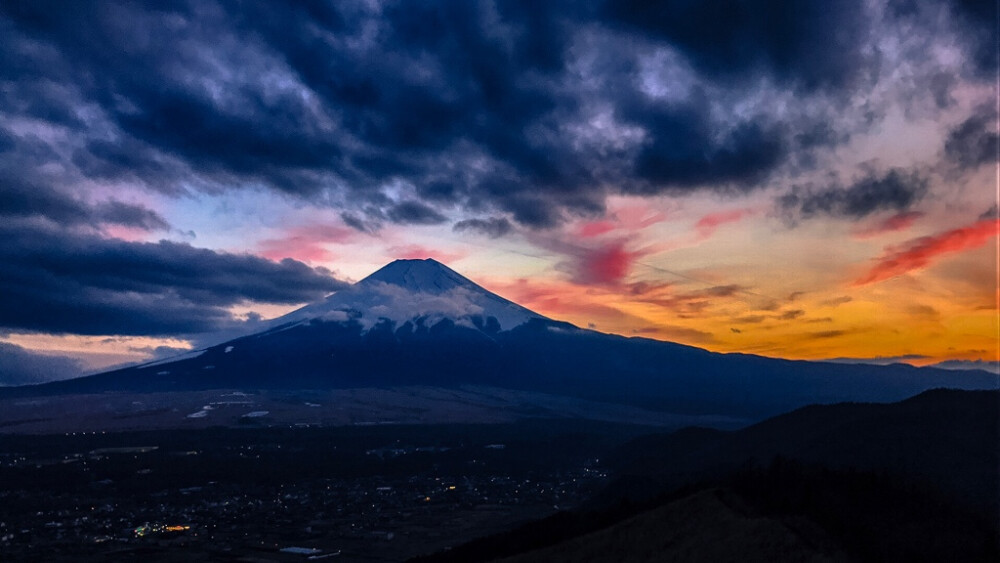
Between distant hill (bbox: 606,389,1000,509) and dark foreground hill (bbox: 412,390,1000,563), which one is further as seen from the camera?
distant hill (bbox: 606,389,1000,509)

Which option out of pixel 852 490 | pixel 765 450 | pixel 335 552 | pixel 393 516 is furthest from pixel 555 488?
pixel 852 490

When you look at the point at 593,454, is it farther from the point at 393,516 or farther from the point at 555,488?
the point at 393,516

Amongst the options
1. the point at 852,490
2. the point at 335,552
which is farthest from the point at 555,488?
the point at 852,490

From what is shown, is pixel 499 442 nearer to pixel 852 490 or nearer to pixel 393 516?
pixel 393 516

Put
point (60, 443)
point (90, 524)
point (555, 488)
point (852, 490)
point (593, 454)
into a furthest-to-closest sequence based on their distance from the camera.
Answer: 1. point (60, 443)
2. point (593, 454)
3. point (555, 488)
4. point (90, 524)
5. point (852, 490)

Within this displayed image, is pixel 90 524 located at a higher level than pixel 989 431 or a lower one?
lower

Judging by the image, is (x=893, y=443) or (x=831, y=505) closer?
(x=831, y=505)

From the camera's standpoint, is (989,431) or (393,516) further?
(393,516)

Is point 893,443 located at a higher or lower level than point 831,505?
higher

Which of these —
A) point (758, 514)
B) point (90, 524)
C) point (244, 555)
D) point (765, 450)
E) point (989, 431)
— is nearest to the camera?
point (758, 514)

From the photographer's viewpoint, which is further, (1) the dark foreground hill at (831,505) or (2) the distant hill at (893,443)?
(2) the distant hill at (893,443)
